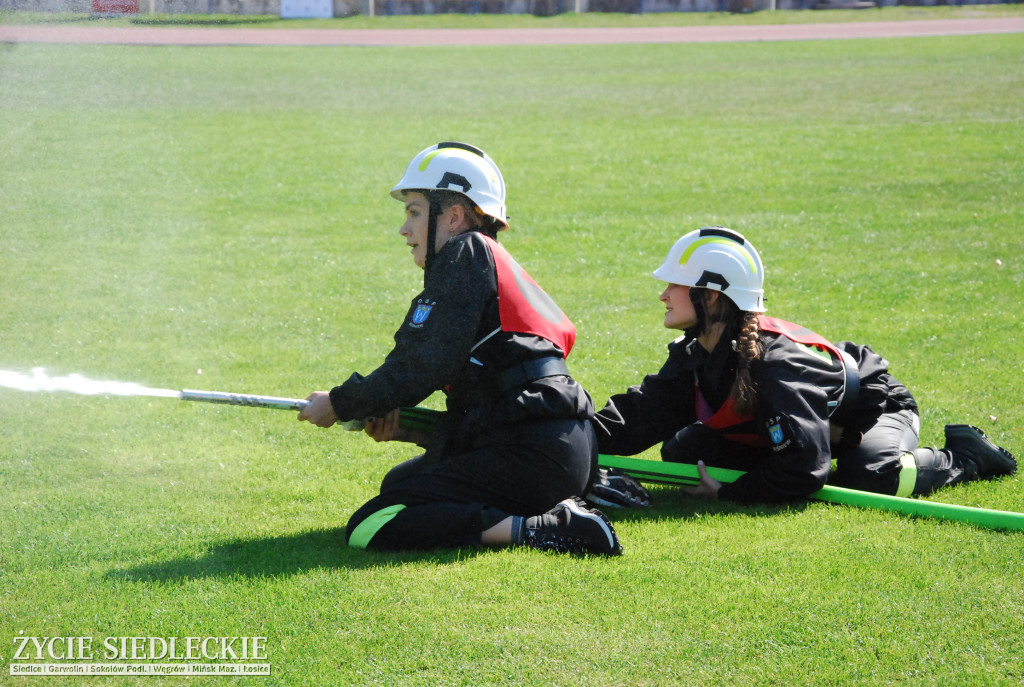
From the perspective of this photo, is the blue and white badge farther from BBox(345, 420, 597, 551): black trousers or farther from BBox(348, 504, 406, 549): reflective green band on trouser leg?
BBox(348, 504, 406, 549): reflective green band on trouser leg

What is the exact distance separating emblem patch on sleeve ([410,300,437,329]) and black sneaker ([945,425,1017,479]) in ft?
8.97

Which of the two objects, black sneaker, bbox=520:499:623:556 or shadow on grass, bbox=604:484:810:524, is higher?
black sneaker, bbox=520:499:623:556

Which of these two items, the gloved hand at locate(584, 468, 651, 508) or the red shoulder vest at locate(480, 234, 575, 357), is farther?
the gloved hand at locate(584, 468, 651, 508)

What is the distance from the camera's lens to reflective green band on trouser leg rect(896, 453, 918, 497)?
5070mm

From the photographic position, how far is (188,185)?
13.3 m

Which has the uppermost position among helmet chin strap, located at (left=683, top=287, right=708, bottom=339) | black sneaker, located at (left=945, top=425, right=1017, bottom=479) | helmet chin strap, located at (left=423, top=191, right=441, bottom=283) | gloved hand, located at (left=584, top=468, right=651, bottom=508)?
helmet chin strap, located at (left=423, top=191, right=441, bottom=283)

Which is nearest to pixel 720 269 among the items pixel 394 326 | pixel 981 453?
pixel 981 453

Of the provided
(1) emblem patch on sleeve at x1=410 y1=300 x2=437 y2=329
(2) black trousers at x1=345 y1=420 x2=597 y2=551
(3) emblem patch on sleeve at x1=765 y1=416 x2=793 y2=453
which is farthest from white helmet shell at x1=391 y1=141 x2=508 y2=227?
(3) emblem patch on sleeve at x1=765 y1=416 x2=793 y2=453

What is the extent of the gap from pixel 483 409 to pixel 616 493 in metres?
0.87

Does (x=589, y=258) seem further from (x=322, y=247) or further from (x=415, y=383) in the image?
(x=415, y=383)

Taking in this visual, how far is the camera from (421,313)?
4312 millimetres

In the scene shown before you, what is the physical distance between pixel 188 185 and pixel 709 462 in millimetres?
9587

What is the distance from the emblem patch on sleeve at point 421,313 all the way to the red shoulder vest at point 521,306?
279 mm

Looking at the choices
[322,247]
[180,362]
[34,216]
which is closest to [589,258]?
[322,247]
